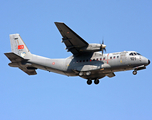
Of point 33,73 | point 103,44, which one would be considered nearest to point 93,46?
point 103,44

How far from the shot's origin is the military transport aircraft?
27.6 metres

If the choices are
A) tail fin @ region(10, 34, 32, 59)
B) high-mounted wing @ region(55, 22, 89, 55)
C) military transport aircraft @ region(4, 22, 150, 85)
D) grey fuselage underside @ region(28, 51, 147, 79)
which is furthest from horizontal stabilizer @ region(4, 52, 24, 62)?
high-mounted wing @ region(55, 22, 89, 55)

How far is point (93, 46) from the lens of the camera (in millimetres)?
28000

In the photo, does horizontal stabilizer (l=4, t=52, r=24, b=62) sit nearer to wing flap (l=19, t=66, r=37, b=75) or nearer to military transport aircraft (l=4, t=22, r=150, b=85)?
military transport aircraft (l=4, t=22, r=150, b=85)

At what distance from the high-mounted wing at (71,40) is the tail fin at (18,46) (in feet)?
20.0

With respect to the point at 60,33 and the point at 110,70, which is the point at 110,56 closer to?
the point at 110,70

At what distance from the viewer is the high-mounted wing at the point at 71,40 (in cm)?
2659

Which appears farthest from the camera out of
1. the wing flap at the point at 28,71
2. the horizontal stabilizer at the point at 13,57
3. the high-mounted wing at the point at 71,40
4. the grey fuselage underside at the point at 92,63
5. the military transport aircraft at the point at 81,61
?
the wing flap at the point at 28,71

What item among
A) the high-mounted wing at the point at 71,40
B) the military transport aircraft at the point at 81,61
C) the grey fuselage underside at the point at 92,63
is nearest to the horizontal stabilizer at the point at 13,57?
the military transport aircraft at the point at 81,61

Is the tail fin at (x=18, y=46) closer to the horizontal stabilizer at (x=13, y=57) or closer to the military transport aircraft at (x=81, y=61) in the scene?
the military transport aircraft at (x=81, y=61)

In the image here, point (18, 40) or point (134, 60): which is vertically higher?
point (18, 40)

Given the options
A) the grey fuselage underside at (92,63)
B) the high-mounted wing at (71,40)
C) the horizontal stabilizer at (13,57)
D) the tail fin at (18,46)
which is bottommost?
the grey fuselage underside at (92,63)

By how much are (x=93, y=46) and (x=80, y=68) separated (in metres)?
2.92

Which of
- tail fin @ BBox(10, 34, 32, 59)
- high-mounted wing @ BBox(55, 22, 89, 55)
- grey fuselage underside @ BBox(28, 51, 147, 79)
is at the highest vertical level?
tail fin @ BBox(10, 34, 32, 59)
